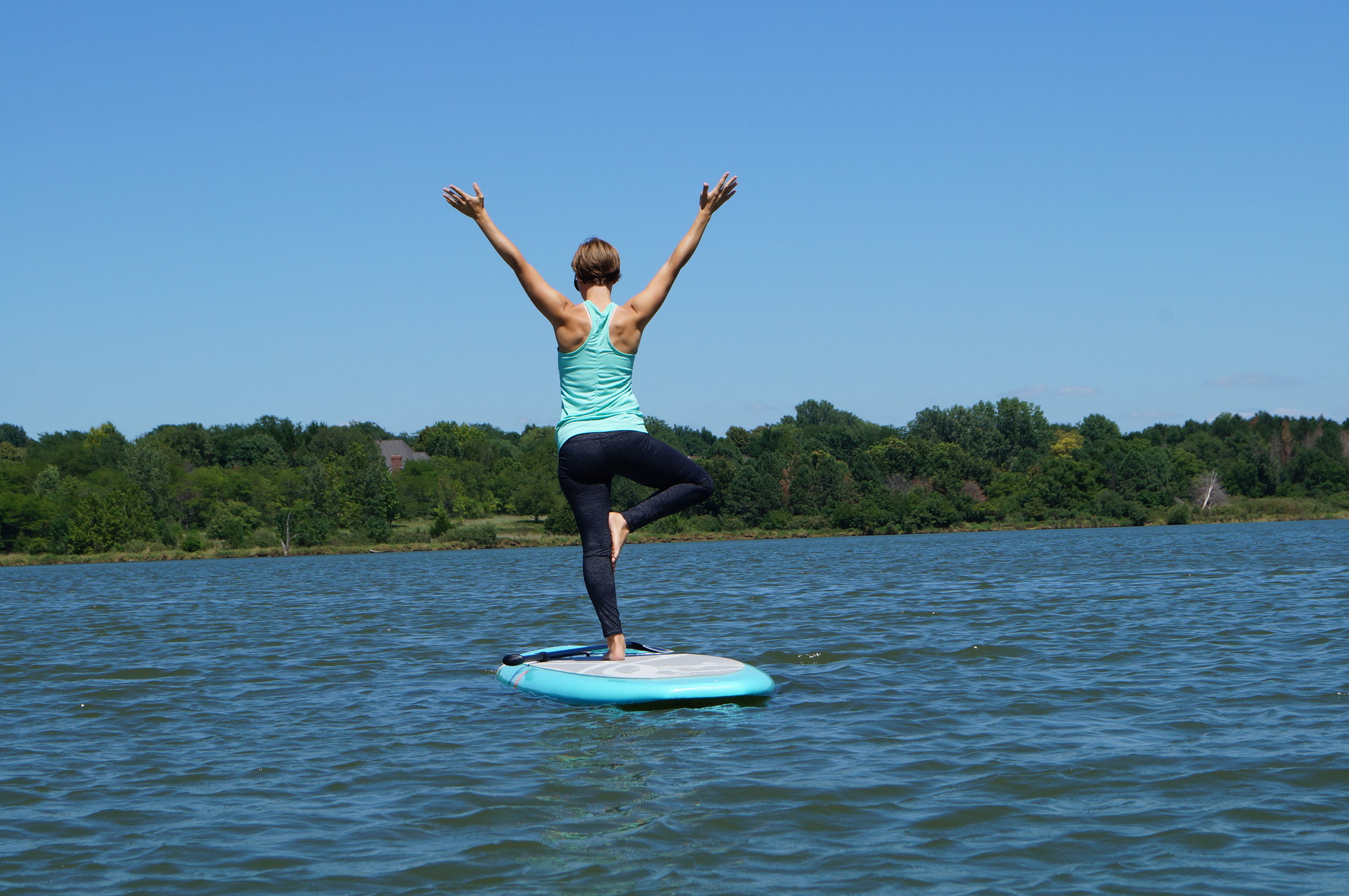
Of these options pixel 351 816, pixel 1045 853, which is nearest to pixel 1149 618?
pixel 1045 853

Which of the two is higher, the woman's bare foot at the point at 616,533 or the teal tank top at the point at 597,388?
the teal tank top at the point at 597,388

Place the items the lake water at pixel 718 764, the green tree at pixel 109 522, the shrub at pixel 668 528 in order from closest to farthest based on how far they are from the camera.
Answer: the lake water at pixel 718 764 < the green tree at pixel 109 522 < the shrub at pixel 668 528

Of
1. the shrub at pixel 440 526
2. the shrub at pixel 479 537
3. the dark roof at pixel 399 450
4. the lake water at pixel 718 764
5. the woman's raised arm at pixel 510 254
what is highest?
the dark roof at pixel 399 450

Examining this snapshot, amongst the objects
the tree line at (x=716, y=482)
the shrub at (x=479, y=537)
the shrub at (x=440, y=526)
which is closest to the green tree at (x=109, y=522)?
the tree line at (x=716, y=482)

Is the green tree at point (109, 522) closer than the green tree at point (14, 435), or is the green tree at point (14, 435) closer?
the green tree at point (109, 522)

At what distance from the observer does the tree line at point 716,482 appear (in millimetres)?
86250

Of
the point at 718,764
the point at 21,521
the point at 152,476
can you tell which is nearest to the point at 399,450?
the point at 152,476

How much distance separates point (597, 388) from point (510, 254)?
1.07m

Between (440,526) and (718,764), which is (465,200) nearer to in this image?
(718,764)

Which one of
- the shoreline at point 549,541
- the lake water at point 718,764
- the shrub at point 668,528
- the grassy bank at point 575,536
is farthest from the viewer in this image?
the shrub at point 668,528

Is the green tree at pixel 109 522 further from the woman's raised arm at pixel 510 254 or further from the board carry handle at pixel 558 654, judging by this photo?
the woman's raised arm at pixel 510 254

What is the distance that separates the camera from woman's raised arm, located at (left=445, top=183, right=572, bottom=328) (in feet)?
24.8

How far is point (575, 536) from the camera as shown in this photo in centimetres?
8838

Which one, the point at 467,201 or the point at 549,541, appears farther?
the point at 549,541
